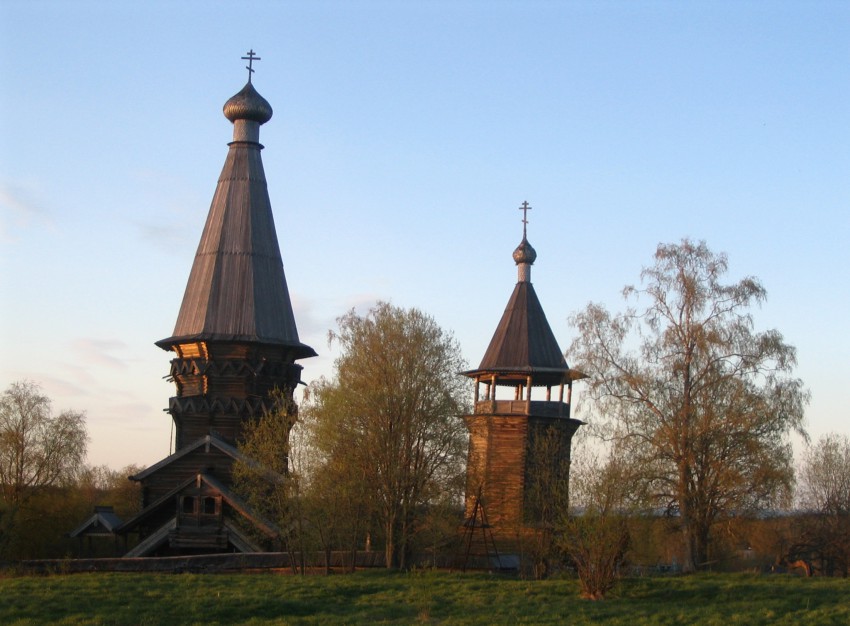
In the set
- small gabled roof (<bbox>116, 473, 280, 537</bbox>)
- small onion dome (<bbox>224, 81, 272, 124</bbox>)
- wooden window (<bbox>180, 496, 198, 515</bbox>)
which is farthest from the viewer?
small onion dome (<bbox>224, 81, 272, 124</bbox>)

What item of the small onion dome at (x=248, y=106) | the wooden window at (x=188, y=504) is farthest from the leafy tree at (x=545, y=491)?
the small onion dome at (x=248, y=106)

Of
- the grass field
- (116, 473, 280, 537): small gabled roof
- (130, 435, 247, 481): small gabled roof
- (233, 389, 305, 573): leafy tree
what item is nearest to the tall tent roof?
(130, 435, 247, 481): small gabled roof

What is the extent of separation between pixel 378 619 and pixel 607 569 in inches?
200

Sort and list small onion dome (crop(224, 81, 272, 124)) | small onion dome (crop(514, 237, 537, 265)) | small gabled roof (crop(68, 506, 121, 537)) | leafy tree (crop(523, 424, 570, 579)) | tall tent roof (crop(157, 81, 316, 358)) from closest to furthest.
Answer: leafy tree (crop(523, 424, 570, 579))
small gabled roof (crop(68, 506, 121, 537))
tall tent roof (crop(157, 81, 316, 358))
small onion dome (crop(224, 81, 272, 124))
small onion dome (crop(514, 237, 537, 265))

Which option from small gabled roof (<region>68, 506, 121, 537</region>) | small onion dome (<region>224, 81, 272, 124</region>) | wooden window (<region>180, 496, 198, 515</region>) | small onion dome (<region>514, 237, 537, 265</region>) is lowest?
small gabled roof (<region>68, 506, 121, 537</region>)

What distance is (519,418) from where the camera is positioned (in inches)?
1484

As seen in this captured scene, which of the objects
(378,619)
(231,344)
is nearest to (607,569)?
(378,619)

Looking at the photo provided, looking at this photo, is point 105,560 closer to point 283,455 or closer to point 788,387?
point 283,455

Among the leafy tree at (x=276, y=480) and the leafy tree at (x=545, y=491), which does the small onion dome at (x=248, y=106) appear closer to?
the leafy tree at (x=276, y=480)

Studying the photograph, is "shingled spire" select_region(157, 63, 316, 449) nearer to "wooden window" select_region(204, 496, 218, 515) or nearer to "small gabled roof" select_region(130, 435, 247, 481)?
"small gabled roof" select_region(130, 435, 247, 481)

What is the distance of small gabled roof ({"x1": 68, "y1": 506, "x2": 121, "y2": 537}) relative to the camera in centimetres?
3416

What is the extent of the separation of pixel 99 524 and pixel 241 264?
353 inches

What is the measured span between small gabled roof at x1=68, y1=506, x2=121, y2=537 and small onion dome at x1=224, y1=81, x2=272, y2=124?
13.3m

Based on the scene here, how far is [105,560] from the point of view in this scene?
2777cm
